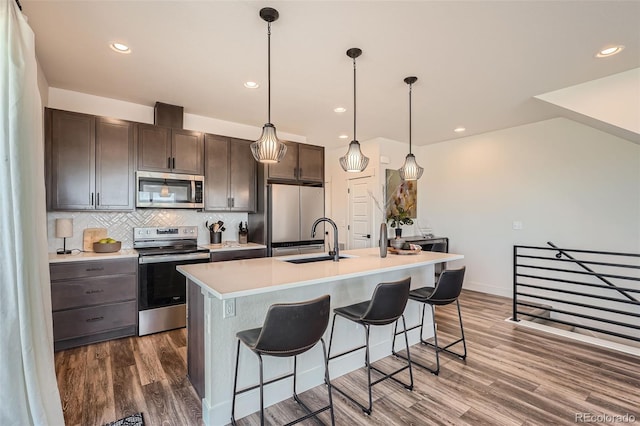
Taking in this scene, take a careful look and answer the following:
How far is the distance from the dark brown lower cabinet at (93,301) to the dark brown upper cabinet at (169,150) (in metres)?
1.18

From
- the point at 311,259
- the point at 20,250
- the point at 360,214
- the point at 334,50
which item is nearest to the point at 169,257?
the point at 311,259

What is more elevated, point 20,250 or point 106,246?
point 20,250

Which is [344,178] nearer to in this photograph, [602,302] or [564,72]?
[564,72]

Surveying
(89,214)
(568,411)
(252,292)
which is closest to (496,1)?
(252,292)

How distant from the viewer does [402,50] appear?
2.60m

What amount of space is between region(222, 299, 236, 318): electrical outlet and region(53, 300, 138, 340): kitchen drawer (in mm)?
1952

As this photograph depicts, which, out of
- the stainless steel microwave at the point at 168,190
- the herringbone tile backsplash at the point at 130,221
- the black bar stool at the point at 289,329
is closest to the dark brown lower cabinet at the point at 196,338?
the black bar stool at the point at 289,329

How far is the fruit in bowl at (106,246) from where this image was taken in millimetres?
3346

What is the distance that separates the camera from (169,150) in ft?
12.4

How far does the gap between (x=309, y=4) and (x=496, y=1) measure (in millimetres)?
1220

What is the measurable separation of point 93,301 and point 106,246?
0.59 metres

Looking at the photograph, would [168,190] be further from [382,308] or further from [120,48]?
[382,308]

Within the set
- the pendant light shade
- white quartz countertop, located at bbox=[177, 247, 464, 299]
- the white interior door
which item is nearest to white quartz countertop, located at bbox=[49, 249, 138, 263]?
white quartz countertop, located at bbox=[177, 247, 464, 299]

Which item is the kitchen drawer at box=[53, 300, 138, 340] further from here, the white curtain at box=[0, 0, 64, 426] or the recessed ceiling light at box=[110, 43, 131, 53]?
the recessed ceiling light at box=[110, 43, 131, 53]
